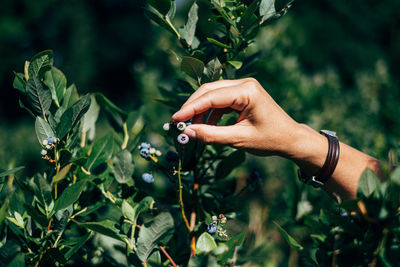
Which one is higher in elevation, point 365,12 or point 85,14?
point 365,12

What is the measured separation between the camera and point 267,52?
2.72 metres

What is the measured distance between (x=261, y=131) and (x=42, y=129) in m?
0.57

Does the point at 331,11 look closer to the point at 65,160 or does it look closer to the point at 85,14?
the point at 85,14

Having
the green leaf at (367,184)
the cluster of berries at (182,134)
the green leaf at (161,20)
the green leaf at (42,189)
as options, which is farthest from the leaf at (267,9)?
the green leaf at (42,189)

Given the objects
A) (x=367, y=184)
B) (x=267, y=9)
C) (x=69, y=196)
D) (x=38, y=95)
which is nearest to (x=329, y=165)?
(x=367, y=184)

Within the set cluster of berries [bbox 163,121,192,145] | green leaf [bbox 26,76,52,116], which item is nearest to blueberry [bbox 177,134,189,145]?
cluster of berries [bbox 163,121,192,145]

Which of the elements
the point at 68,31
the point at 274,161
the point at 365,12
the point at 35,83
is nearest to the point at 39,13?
the point at 68,31

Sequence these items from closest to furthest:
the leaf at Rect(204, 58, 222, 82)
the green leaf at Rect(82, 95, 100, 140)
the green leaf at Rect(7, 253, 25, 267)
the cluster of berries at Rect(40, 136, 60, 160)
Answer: the green leaf at Rect(7, 253, 25, 267)
the cluster of berries at Rect(40, 136, 60, 160)
the leaf at Rect(204, 58, 222, 82)
the green leaf at Rect(82, 95, 100, 140)

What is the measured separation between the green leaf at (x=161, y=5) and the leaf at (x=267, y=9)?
0.27 metres

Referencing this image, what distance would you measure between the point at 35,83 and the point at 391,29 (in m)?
13.8

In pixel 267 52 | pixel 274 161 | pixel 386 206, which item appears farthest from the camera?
pixel 274 161

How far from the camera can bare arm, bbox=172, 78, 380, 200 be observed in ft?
2.69

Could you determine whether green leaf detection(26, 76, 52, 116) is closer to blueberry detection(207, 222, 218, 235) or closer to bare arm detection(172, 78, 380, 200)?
bare arm detection(172, 78, 380, 200)

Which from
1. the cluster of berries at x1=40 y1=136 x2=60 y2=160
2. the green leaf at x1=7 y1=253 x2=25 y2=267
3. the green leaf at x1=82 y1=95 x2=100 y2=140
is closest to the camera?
the green leaf at x1=7 y1=253 x2=25 y2=267
